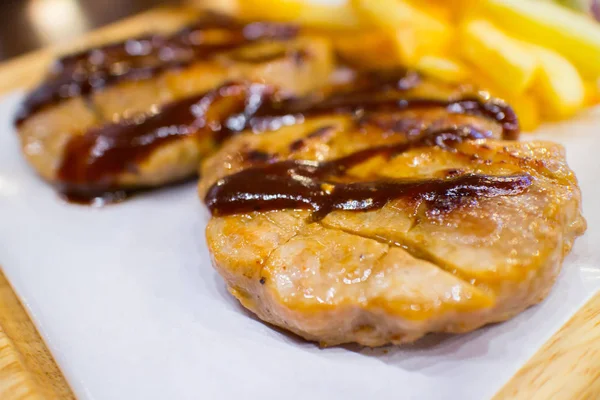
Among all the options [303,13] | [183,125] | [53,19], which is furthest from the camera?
[53,19]

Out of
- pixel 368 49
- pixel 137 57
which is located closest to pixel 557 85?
pixel 368 49

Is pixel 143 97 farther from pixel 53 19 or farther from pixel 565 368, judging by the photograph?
pixel 53 19

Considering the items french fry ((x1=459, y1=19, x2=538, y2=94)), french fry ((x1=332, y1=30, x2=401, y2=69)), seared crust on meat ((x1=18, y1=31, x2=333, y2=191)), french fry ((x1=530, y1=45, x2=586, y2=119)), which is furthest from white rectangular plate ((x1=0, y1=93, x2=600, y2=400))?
french fry ((x1=332, y1=30, x2=401, y2=69))

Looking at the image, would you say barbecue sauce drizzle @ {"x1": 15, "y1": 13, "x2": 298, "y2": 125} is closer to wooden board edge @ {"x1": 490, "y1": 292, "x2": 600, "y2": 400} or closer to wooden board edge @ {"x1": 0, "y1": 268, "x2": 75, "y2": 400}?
wooden board edge @ {"x1": 0, "y1": 268, "x2": 75, "y2": 400}

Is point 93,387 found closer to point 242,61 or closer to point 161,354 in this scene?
point 161,354

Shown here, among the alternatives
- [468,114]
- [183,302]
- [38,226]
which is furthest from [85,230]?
[468,114]

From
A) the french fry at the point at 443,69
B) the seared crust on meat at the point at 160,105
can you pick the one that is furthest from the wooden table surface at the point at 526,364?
the french fry at the point at 443,69
